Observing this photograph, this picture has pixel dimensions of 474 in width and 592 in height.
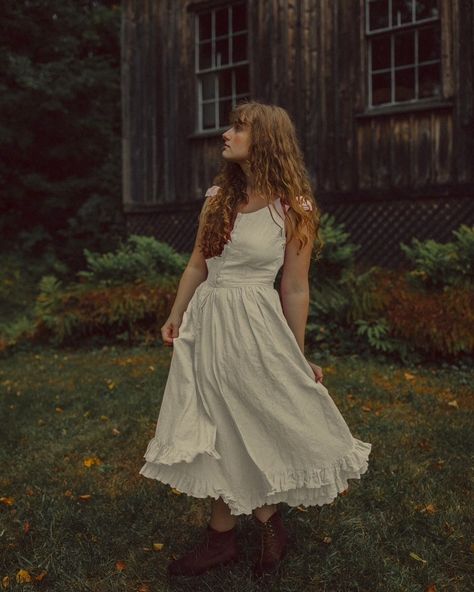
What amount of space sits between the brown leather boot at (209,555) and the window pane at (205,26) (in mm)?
9307

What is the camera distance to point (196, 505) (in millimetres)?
3811

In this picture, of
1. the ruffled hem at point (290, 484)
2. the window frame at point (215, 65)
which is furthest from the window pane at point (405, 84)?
the ruffled hem at point (290, 484)

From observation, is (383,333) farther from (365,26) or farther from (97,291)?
(365,26)

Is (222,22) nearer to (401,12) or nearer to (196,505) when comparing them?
(401,12)

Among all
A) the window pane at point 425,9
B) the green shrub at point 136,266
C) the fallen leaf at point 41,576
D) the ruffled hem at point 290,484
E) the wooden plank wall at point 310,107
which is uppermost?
the window pane at point 425,9

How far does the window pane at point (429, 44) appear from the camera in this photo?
29.2ft

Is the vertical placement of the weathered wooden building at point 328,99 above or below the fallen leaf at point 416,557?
above

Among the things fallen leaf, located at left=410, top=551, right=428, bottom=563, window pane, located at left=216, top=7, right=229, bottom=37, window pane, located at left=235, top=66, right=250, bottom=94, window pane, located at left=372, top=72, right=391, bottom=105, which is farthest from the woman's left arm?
window pane, located at left=216, top=7, right=229, bottom=37

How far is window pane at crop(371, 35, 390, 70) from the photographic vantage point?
927cm

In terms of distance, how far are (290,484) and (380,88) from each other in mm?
7484

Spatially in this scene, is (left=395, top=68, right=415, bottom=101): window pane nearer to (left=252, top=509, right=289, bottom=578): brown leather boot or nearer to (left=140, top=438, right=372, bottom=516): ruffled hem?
(left=140, top=438, right=372, bottom=516): ruffled hem

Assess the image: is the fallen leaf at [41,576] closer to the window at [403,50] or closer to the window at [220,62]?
the window at [403,50]

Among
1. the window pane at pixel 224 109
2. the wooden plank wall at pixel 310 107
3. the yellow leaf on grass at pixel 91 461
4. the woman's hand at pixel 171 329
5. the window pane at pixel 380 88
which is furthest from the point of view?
the window pane at pixel 224 109

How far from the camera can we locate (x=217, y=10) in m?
10.8
